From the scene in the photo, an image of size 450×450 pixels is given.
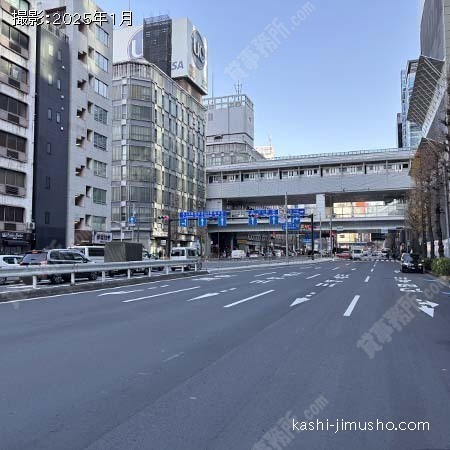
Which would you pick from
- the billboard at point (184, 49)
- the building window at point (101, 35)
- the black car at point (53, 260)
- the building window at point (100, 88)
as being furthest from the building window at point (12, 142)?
the billboard at point (184, 49)

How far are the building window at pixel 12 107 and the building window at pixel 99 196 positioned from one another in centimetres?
1344

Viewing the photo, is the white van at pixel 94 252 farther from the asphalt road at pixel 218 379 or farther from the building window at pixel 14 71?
the asphalt road at pixel 218 379

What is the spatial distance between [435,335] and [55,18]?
54141 millimetres

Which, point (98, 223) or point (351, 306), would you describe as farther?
point (98, 223)

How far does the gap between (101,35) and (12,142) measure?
852 inches

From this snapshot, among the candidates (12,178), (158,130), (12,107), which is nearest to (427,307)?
(12,178)

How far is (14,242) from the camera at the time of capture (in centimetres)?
4362

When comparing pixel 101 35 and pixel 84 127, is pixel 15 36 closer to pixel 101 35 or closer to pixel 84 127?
pixel 84 127

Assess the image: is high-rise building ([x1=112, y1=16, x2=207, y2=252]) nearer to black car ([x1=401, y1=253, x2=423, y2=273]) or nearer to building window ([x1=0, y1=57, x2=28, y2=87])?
building window ([x1=0, y1=57, x2=28, y2=87])

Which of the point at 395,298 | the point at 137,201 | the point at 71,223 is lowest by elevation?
the point at 395,298

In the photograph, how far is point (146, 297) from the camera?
681 inches

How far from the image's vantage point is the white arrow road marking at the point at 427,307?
13500 millimetres

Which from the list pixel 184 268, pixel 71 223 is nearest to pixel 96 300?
pixel 184 268

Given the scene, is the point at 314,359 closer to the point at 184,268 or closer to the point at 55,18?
the point at 184,268
